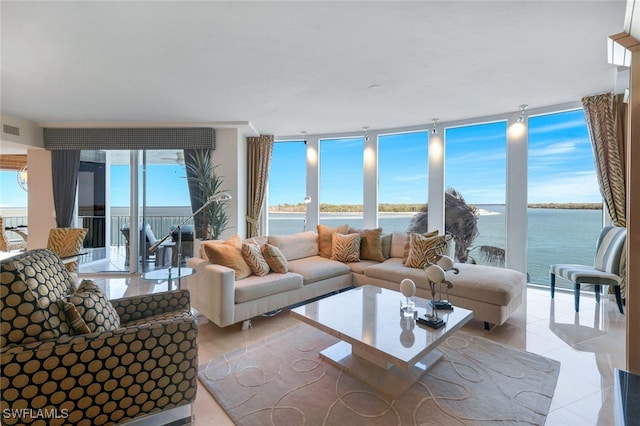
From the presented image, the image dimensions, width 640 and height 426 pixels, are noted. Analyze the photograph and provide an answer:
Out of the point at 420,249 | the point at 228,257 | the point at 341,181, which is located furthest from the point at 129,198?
the point at 420,249

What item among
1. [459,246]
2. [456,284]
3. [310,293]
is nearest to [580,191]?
[459,246]

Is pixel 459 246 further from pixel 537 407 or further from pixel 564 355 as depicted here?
pixel 537 407

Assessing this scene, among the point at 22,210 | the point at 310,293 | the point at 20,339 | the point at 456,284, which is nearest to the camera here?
the point at 20,339

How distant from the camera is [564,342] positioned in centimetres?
264

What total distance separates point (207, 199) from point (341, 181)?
2711 mm

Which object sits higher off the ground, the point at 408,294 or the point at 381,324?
the point at 408,294

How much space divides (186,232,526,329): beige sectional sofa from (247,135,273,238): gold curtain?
5.94 ft

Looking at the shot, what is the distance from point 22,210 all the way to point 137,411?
9.00m

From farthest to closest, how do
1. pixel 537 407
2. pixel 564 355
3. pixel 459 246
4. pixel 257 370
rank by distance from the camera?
pixel 459 246
pixel 564 355
pixel 257 370
pixel 537 407

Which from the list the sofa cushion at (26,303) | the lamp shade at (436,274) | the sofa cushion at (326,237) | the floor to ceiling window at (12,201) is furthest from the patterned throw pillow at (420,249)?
the floor to ceiling window at (12,201)

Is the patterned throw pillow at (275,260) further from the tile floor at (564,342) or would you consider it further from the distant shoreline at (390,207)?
the distant shoreline at (390,207)

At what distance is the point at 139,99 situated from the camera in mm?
3768

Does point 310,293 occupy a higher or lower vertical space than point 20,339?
lower

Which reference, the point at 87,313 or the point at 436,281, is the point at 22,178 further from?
the point at 436,281
